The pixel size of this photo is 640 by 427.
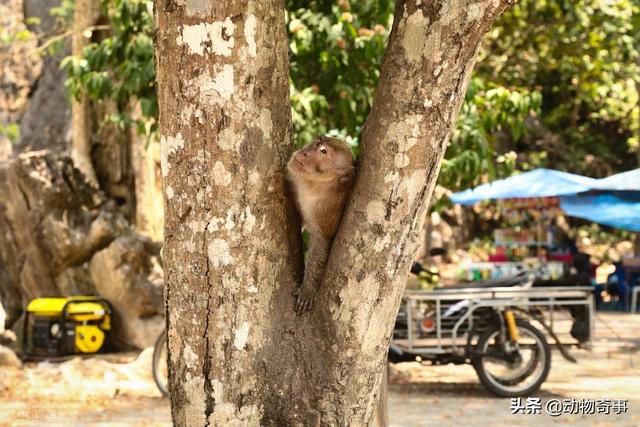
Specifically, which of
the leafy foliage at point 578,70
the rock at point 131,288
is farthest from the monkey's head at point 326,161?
the leafy foliage at point 578,70

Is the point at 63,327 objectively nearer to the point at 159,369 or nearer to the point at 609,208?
the point at 159,369

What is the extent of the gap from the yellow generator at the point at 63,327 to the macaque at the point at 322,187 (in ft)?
22.7

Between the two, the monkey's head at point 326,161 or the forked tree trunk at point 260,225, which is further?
the monkey's head at point 326,161

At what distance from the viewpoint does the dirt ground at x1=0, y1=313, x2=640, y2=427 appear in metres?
7.53

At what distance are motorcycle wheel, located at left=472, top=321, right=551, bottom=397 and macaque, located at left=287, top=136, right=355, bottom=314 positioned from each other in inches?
178

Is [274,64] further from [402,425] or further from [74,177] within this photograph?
[74,177]

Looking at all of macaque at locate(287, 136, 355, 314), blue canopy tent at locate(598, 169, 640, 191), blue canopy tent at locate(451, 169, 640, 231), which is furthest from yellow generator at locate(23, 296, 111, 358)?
macaque at locate(287, 136, 355, 314)

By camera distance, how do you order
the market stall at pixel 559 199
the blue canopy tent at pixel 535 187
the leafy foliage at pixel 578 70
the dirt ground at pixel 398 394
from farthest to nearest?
1. the leafy foliage at pixel 578 70
2. the blue canopy tent at pixel 535 187
3. the market stall at pixel 559 199
4. the dirt ground at pixel 398 394

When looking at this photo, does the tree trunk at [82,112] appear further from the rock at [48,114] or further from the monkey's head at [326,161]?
the monkey's head at [326,161]

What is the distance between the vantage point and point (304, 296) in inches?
125

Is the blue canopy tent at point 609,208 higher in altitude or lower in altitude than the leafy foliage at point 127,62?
lower

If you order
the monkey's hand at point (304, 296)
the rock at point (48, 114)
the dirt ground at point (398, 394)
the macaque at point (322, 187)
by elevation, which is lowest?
the dirt ground at point (398, 394)

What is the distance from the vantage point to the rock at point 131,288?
10859 millimetres

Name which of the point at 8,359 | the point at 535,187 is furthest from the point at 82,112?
the point at 535,187
